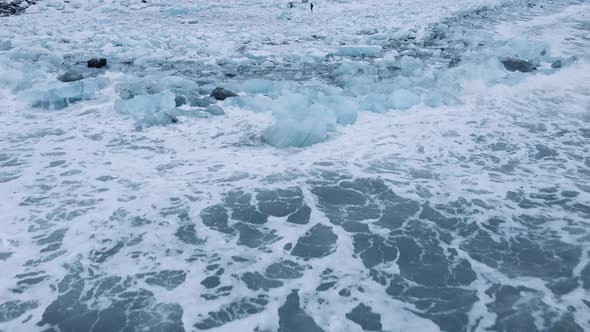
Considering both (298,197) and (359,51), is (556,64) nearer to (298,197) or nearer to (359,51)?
(359,51)

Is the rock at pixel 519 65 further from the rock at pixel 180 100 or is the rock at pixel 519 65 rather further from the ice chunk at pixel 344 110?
the rock at pixel 180 100

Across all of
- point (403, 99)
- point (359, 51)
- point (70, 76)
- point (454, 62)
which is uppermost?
point (70, 76)

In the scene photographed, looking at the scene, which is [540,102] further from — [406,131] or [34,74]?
[34,74]

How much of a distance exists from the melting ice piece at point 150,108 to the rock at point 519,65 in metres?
5.47

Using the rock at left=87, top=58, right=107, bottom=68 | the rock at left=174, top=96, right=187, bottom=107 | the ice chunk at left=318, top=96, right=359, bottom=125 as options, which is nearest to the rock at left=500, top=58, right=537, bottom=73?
the ice chunk at left=318, top=96, right=359, bottom=125

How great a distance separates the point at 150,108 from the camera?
18.7 ft

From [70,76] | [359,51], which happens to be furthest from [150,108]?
[359,51]

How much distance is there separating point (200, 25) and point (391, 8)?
7.27m

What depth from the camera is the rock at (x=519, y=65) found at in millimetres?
7545

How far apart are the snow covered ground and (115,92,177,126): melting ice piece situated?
0.08 ft

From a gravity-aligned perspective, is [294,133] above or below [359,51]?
above

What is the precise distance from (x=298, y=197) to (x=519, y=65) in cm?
552

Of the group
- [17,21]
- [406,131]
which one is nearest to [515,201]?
[406,131]

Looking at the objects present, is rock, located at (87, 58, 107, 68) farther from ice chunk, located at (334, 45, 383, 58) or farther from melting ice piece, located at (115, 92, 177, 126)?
ice chunk, located at (334, 45, 383, 58)
